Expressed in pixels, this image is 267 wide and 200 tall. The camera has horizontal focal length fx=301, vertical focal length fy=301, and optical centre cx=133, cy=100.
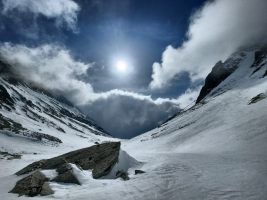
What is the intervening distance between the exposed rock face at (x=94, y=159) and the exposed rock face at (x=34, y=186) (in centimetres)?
333

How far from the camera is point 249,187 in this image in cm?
1614

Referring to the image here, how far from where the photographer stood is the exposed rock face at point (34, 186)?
19094 mm

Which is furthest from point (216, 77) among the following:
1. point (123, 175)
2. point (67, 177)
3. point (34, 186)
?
point (34, 186)

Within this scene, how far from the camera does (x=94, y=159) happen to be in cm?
2703

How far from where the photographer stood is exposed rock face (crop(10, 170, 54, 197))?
19094 mm

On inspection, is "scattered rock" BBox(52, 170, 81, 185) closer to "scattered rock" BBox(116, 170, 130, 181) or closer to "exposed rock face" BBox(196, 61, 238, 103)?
"scattered rock" BBox(116, 170, 130, 181)

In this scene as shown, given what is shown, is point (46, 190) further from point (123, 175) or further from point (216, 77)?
point (216, 77)

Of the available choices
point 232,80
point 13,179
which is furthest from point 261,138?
point 232,80

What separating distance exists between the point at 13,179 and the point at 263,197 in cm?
2113

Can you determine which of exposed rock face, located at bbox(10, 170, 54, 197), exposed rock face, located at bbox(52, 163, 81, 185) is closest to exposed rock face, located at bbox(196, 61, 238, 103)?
exposed rock face, located at bbox(52, 163, 81, 185)

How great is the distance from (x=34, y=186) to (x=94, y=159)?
25.5 feet

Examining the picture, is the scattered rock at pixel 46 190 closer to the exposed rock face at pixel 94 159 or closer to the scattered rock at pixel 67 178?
the scattered rock at pixel 67 178

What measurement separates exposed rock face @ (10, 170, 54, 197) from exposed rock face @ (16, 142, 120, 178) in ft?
10.9

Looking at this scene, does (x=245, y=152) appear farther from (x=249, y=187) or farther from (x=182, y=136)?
(x=182, y=136)
